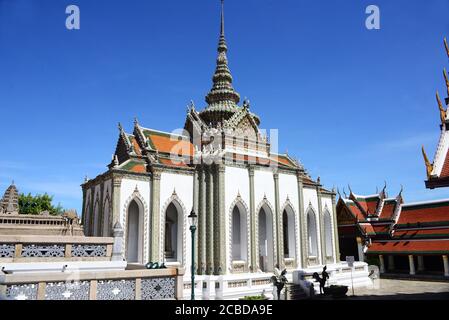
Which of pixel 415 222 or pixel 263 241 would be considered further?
pixel 415 222

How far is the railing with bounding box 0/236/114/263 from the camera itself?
32.4 feet

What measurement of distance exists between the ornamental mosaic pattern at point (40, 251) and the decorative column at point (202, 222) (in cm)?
1319

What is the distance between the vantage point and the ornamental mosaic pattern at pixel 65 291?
7.55 metres

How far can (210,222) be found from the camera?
23.0m

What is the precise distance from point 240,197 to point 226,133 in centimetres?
488

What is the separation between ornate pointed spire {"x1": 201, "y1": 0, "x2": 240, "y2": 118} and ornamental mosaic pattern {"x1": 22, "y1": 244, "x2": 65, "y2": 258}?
22.8 metres

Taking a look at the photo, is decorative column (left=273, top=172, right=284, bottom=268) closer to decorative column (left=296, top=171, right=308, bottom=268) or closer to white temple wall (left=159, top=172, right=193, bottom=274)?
decorative column (left=296, top=171, right=308, bottom=268)

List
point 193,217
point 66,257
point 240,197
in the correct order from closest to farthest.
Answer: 1. point 66,257
2. point 193,217
3. point 240,197

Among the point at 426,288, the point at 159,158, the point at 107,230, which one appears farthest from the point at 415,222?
the point at 107,230

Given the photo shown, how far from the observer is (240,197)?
79.2 feet

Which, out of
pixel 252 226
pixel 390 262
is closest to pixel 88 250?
pixel 252 226

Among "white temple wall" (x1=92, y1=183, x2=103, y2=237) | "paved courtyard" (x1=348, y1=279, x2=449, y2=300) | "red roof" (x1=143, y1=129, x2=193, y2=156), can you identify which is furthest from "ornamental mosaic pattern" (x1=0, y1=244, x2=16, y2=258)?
"paved courtyard" (x1=348, y1=279, x2=449, y2=300)

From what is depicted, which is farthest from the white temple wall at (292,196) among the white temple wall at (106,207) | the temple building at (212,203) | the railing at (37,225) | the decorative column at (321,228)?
the railing at (37,225)
